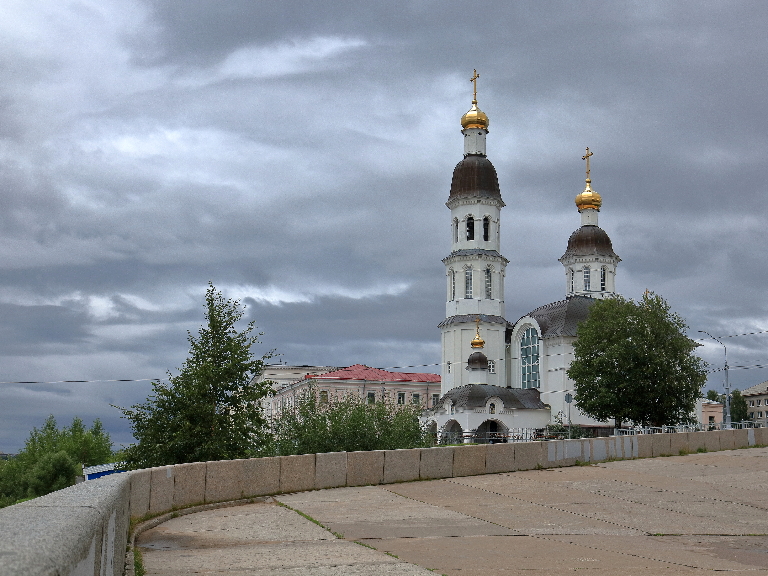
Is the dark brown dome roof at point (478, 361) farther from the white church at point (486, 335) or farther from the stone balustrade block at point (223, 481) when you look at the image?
the stone balustrade block at point (223, 481)

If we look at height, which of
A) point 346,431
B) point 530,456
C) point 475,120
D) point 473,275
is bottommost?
point 530,456

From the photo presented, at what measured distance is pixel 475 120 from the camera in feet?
258

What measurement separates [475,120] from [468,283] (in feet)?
49.7

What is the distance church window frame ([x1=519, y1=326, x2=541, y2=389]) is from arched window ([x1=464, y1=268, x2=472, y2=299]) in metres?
5.98

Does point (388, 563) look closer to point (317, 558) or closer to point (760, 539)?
point (317, 558)

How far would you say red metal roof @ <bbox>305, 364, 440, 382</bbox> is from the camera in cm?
9369

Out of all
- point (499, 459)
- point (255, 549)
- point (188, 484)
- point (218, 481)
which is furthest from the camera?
point (499, 459)

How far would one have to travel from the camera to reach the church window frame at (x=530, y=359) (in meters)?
74.2

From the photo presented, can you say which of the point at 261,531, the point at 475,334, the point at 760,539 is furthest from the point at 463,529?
the point at 475,334

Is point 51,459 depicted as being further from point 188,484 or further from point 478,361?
point 188,484

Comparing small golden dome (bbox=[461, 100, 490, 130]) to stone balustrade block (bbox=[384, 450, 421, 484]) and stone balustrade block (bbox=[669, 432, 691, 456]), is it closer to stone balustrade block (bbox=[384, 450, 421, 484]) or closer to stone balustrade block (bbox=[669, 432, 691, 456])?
stone balustrade block (bbox=[669, 432, 691, 456])

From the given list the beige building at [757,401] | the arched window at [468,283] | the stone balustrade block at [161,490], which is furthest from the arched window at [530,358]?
the beige building at [757,401]

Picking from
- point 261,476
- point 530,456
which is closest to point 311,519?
point 261,476

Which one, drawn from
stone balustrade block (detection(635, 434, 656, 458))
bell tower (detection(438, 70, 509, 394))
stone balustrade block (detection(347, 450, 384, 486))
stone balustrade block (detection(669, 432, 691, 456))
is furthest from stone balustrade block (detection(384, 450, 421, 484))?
bell tower (detection(438, 70, 509, 394))
